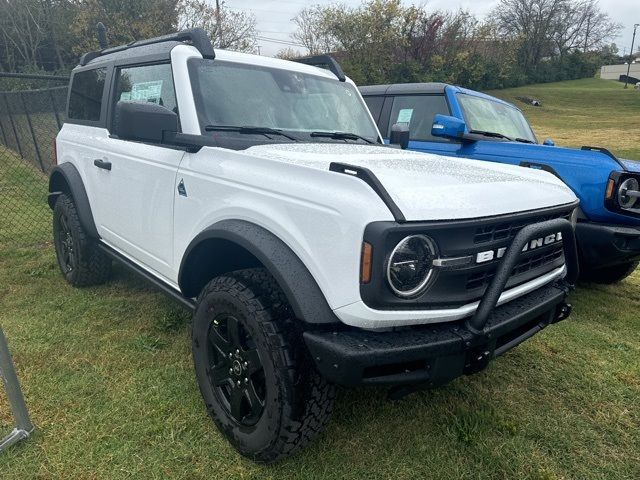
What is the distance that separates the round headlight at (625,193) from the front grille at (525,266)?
1.69 meters

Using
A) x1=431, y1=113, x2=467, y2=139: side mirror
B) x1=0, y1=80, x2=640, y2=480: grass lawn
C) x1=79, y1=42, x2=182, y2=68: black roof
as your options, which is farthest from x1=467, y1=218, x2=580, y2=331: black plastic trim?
x1=431, y1=113, x2=467, y2=139: side mirror

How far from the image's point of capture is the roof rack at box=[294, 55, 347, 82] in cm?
371

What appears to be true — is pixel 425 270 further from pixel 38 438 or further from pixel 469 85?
pixel 469 85

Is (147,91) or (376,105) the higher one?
(147,91)

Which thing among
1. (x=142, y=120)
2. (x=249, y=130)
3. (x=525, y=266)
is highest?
(x=142, y=120)

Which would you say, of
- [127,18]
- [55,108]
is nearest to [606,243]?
[55,108]

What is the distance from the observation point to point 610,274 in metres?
4.86

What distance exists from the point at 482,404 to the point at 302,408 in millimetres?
1302

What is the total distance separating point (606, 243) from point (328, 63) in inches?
102

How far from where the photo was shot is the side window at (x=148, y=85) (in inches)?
115

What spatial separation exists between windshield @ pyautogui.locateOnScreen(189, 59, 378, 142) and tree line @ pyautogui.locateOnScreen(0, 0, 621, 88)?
22117 mm

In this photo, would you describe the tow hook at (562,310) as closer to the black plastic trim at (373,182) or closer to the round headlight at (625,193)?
the black plastic trim at (373,182)

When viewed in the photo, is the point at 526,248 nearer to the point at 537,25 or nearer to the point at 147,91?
the point at 147,91

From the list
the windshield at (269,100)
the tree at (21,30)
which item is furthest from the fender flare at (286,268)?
the tree at (21,30)
